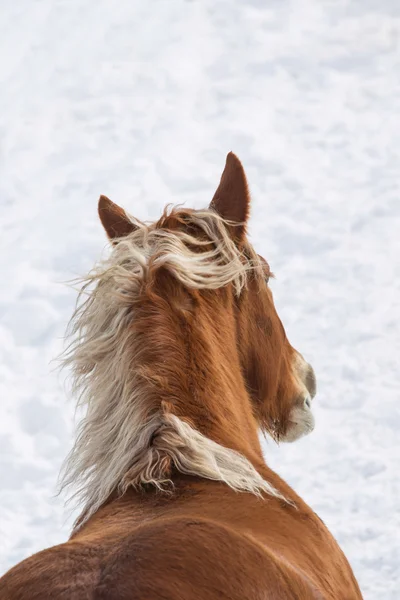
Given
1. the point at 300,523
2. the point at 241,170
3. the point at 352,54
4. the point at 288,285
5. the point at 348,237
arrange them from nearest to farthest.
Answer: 1. the point at 300,523
2. the point at 241,170
3. the point at 288,285
4. the point at 348,237
5. the point at 352,54

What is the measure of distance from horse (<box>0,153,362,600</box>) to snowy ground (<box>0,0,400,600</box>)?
11.6 feet

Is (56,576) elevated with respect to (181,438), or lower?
lower

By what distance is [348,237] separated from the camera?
9.16 m

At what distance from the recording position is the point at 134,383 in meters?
2.10

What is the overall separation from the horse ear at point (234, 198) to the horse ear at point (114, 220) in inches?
11.0

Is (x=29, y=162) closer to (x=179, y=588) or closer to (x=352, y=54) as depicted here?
(x=352, y=54)

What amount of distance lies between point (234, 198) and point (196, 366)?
0.63 meters

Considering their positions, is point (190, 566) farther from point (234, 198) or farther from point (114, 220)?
point (114, 220)

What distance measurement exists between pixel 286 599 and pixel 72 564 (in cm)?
38

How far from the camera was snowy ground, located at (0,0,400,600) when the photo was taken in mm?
6539

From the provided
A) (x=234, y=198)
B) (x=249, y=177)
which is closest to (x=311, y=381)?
(x=234, y=198)

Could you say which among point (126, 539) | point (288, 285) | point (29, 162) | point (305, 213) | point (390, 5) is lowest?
point (126, 539)

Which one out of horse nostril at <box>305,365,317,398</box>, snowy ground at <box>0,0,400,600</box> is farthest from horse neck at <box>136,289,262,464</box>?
snowy ground at <box>0,0,400,600</box>

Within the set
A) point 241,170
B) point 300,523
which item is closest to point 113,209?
point 241,170
